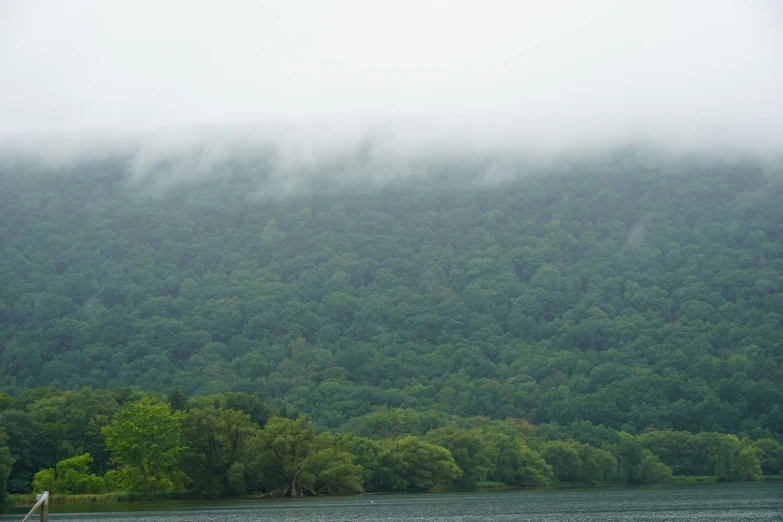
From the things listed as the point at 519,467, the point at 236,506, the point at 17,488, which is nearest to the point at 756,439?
the point at 519,467

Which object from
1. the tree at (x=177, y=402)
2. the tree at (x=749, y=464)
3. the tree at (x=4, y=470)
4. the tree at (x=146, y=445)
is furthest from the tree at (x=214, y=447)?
the tree at (x=749, y=464)

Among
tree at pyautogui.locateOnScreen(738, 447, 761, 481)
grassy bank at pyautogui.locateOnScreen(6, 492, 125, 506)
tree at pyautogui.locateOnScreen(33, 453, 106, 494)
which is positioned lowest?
tree at pyautogui.locateOnScreen(738, 447, 761, 481)

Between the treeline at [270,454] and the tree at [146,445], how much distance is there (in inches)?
5.1

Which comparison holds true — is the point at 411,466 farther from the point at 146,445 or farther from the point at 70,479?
the point at 70,479

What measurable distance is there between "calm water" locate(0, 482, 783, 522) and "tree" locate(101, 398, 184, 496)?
6.65 m

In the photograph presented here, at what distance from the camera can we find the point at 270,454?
119438 millimetres

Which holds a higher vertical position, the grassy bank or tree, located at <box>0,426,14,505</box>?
tree, located at <box>0,426,14,505</box>

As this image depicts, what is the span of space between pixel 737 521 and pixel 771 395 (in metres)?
135

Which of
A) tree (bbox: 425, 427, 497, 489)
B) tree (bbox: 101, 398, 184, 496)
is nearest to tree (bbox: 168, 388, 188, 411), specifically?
tree (bbox: 101, 398, 184, 496)

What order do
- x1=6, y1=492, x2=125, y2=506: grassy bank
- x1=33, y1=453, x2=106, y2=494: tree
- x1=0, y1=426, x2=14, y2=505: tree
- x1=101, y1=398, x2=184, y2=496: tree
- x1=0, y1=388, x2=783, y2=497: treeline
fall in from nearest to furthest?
x1=0, y1=426, x2=14, y2=505: tree, x1=6, y1=492, x2=125, y2=506: grassy bank, x1=33, y1=453, x2=106, y2=494: tree, x1=101, y1=398, x2=184, y2=496: tree, x1=0, y1=388, x2=783, y2=497: treeline

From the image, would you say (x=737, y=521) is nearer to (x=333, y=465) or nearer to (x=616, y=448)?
(x=333, y=465)

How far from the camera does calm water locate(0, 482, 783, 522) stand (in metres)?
81.4

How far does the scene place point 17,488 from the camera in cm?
12131

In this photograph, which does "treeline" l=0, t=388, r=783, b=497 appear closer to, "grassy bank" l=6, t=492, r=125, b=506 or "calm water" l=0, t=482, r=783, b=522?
"grassy bank" l=6, t=492, r=125, b=506
